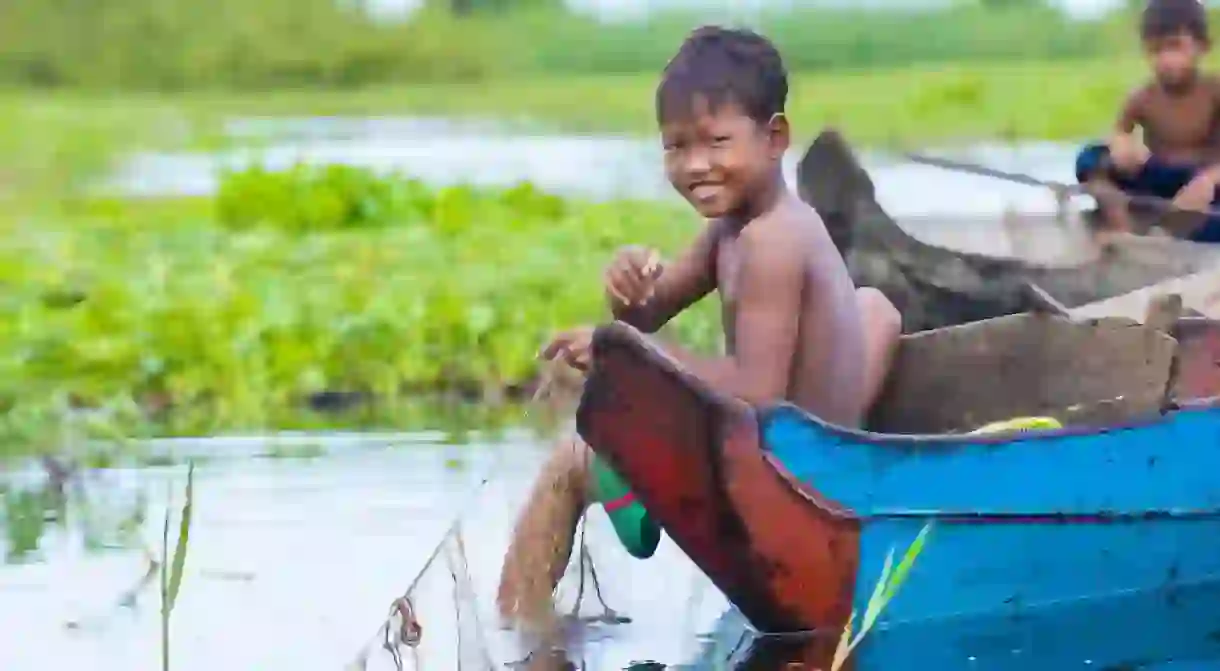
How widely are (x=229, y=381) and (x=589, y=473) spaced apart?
2753mm

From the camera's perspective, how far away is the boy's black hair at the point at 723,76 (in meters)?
3.93

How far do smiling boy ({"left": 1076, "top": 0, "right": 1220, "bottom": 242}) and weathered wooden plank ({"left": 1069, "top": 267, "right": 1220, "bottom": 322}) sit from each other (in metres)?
1.25

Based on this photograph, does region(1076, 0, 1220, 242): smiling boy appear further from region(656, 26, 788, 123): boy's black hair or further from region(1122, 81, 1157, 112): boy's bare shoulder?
region(656, 26, 788, 123): boy's black hair

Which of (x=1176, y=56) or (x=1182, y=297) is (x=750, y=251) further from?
(x=1176, y=56)

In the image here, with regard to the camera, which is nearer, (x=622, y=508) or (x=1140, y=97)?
(x=622, y=508)

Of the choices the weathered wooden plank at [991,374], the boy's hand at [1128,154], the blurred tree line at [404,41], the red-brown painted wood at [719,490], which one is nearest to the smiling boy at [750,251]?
the red-brown painted wood at [719,490]

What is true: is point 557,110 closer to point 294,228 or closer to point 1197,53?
point 294,228

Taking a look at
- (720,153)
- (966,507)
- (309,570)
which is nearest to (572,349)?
(720,153)

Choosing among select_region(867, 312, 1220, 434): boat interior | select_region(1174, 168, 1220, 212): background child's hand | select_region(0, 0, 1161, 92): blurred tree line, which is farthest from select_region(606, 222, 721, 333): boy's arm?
select_region(0, 0, 1161, 92): blurred tree line

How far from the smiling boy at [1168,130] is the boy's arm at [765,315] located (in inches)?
126

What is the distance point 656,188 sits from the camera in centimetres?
1271

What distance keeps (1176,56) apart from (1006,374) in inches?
98.4

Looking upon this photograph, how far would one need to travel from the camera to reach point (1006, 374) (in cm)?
500

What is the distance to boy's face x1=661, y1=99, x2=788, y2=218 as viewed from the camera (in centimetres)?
394
